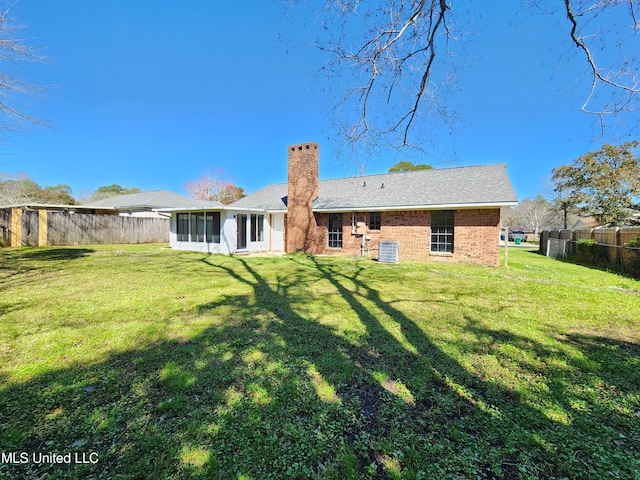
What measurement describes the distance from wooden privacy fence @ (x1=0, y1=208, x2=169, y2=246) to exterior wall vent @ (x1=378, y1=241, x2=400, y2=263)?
56.7 ft

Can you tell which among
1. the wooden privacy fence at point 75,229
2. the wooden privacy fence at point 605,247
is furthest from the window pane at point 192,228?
the wooden privacy fence at point 605,247

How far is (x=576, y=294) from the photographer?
6.74 meters

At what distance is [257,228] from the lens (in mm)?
16297

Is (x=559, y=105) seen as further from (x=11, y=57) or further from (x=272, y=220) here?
(x=272, y=220)

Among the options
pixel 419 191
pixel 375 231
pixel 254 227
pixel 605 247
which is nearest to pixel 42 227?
pixel 254 227

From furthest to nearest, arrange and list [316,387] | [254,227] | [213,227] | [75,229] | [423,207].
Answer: [75,229]
[254,227]
[213,227]
[423,207]
[316,387]

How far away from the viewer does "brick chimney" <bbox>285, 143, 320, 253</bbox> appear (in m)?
15.1

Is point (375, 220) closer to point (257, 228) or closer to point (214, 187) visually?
point (257, 228)

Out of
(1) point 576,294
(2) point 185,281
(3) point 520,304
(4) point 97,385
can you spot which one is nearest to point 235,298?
(2) point 185,281

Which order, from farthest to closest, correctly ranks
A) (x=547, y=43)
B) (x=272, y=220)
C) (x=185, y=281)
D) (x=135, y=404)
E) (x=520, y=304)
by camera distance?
(x=272, y=220)
(x=185, y=281)
(x=520, y=304)
(x=547, y=43)
(x=135, y=404)

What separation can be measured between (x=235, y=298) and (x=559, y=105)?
20.5 feet

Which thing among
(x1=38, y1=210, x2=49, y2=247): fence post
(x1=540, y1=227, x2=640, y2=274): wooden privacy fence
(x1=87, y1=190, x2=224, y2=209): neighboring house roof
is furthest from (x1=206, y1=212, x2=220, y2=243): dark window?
(x1=540, y1=227, x2=640, y2=274): wooden privacy fence

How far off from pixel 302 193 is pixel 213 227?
4.90 metres

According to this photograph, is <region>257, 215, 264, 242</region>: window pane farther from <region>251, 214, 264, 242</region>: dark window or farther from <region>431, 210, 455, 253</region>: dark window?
<region>431, 210, 455, 253</region>: dark window
